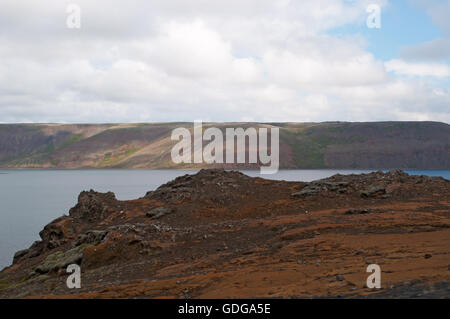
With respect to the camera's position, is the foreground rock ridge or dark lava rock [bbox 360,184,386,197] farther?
dark lava rock [bbox 360,184,386,197]

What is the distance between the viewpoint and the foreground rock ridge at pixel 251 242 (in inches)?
456

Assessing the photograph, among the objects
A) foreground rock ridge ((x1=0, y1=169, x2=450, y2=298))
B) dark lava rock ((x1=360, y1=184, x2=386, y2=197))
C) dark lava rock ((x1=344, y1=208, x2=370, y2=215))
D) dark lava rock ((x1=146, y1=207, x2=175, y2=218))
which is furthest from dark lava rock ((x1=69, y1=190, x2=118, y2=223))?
dark lava rock ((x1=360, y1=184, x2=386, y2=197))

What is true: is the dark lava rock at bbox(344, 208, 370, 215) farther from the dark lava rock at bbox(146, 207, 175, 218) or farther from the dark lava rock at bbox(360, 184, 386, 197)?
the dark lava rock at bbox(146, 207, 175, 218)

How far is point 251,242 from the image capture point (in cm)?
1773

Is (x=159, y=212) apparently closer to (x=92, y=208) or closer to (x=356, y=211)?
(x=92, y=208)

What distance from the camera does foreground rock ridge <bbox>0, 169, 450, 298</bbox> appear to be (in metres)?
11.6

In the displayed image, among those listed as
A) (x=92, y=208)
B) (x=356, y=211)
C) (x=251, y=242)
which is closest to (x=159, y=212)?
(x=92, y=208)

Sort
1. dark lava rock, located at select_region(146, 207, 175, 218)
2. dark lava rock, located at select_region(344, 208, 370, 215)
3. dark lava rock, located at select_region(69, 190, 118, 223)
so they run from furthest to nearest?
dark lava rock, located at select_region(69, 190, 118, 223)
dark lava rock, located at select_region(146, 207, 175, 218)
dark lava rock, located at select_region(344, 208, 370, 215)
